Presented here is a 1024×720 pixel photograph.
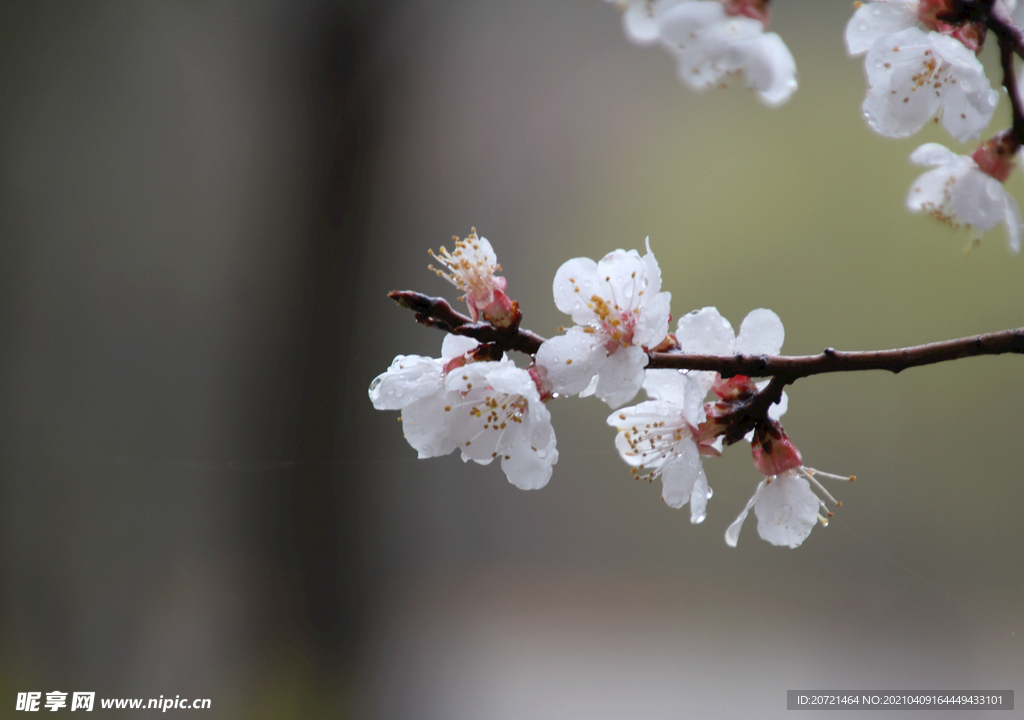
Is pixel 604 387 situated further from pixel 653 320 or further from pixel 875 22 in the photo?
pixel 875 22

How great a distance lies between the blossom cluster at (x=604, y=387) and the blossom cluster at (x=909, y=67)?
113 millimetres

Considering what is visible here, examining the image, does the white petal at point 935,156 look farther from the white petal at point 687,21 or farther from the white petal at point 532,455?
the white petal at point 532,455

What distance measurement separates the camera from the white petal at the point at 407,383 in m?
0.35

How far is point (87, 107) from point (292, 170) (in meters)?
0.35

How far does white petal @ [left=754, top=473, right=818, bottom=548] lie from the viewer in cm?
42

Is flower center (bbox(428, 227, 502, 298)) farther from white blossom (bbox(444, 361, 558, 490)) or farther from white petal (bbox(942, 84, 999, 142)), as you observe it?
white petal (bbox(942, 84, 999, 142))

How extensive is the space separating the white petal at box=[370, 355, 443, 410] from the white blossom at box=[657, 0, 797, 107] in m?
0.21

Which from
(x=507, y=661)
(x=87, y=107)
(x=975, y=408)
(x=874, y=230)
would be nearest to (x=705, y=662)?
(x=507, y=661)

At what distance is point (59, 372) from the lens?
3.52ft

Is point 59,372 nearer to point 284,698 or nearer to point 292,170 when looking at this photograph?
point 292,170

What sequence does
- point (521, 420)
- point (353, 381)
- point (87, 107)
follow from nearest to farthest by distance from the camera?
1. point (521, 420)
2. point (87, 107)
3. point (353, 381)

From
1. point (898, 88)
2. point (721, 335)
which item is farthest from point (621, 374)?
point (898, 88)

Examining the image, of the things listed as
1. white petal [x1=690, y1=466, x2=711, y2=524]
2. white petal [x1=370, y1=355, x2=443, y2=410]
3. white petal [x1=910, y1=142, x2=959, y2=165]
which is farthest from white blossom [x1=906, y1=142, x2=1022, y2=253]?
white petal [x1=370, y1=355, x2=443, y2=410]

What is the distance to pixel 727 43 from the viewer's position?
1.06ft
